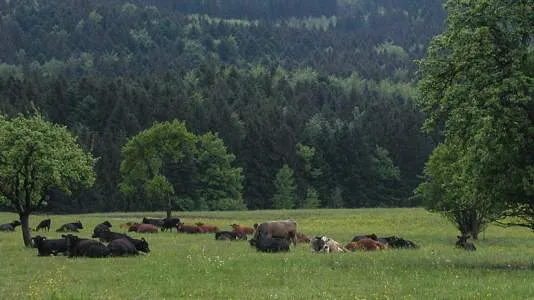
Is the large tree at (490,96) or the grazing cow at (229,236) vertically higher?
the large tree at (490,96)

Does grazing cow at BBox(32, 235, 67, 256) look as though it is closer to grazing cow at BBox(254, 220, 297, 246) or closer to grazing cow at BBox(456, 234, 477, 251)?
grazing cow at BBox(254, 220, 297, 246)

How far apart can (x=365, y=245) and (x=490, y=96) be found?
16.0 metres

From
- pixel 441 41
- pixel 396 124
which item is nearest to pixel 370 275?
pixel 441 41

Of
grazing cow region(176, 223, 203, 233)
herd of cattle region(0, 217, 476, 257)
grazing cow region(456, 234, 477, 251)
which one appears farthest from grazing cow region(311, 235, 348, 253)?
grazing cow region(176, 223, 203, 233)

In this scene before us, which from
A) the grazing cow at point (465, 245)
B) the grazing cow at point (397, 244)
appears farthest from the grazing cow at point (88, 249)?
the grazing cow at point (465, 245)

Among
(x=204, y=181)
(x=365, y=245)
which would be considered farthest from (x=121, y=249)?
(x=204, y=181)

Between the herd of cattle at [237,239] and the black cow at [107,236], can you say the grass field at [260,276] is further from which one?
the black cow at [107,236]

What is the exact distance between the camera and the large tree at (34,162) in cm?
3875

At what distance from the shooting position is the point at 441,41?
1196 inches

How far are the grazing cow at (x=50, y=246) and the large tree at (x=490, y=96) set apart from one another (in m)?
19.4

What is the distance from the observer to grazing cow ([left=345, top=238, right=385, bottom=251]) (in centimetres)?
4106

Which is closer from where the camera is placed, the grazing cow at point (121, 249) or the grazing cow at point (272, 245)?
the grazing cow at point (121, 249)

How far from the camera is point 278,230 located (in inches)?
1754

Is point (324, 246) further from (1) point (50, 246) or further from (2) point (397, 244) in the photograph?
(1) point (50, 246)
